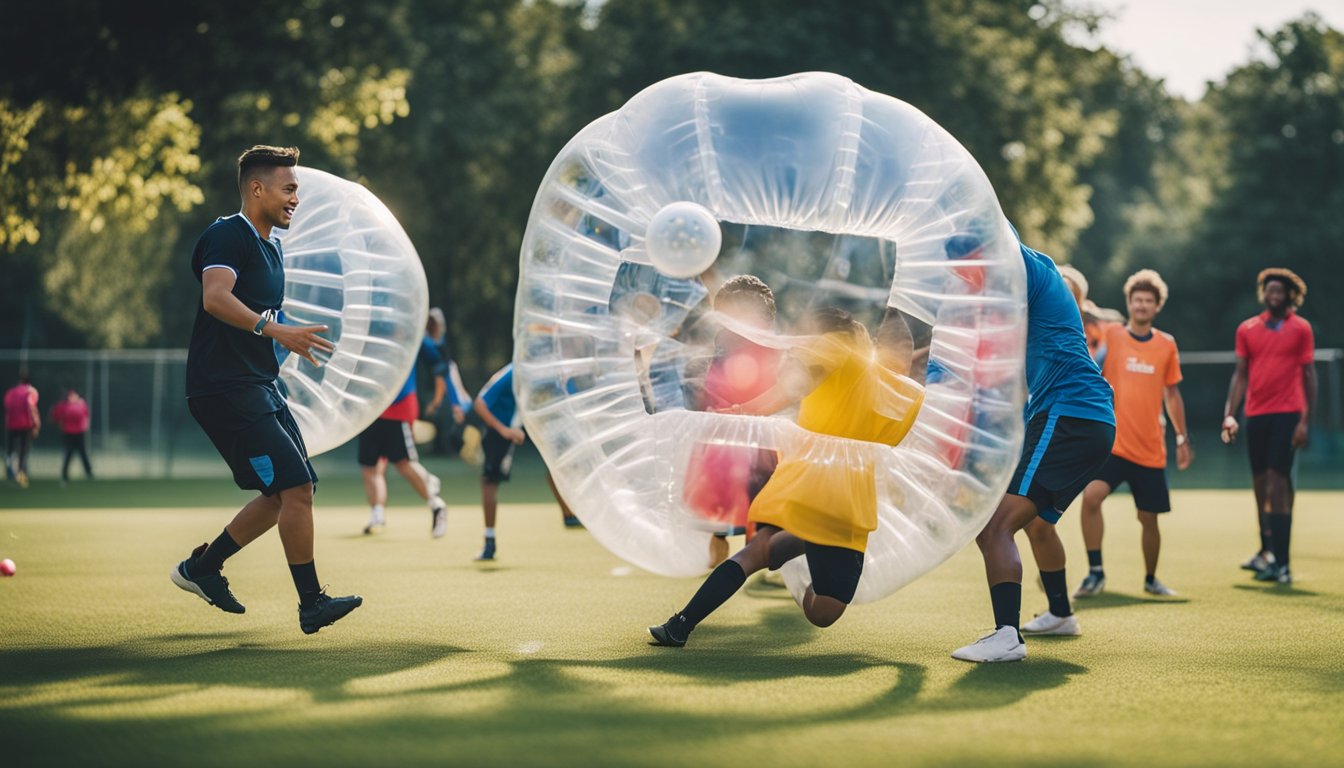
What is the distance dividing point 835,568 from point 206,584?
9.88 feet

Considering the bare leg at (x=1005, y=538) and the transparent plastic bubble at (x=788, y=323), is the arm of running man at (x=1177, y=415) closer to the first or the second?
the bare leg at (x=1005, y=538)

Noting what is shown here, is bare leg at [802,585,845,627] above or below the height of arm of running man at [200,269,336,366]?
below

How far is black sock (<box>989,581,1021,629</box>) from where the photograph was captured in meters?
5.96

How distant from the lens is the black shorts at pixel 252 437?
19.7ft

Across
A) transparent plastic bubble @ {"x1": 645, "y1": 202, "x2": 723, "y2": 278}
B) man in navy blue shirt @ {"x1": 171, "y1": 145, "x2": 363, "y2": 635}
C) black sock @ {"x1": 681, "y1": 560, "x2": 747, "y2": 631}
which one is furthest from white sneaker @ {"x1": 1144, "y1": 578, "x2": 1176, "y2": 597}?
man in navy blue shirt @ {"x1": 171, "y1": 145, "x2": 363, "y2": 635}

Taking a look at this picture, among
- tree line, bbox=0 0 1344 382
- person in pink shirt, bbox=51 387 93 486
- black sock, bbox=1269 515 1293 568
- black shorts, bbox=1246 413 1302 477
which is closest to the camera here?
black sock, bbox=1269 515 1293 568

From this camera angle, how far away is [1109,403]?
246 inches

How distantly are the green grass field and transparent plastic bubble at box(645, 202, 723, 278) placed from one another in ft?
5.63

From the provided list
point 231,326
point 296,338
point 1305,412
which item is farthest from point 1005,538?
point 1305,412

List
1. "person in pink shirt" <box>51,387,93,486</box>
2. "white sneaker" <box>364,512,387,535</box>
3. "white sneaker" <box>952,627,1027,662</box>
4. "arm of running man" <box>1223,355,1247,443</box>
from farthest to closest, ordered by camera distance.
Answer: "person in pink shirt" <box>51,387,93,486</box> → "white sneaker" <box>364,512,387,535</box> → "arm of running man" <box>1223,355,1247,443</box> → "white sneaker" <box>952,627,1027,662</box>

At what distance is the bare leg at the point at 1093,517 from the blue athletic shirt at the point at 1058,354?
7.73ft

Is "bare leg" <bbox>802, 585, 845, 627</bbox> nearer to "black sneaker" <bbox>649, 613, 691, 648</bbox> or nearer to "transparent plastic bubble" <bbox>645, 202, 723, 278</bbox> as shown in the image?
"black sneaker" <bbox>649, 613, 691, 648</bbox>

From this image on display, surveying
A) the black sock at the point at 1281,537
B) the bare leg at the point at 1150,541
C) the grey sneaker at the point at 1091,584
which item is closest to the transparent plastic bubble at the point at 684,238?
the grey sneaker at the point at 1091,584

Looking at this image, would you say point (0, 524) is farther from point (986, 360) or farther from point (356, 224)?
point (986, 360)
